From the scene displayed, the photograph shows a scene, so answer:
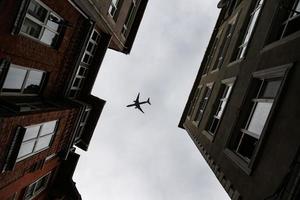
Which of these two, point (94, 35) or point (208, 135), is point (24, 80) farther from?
point (208, 135)

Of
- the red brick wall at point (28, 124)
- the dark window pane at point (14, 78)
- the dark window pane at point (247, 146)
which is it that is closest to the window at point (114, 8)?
the red brick wall at point (28, 124)

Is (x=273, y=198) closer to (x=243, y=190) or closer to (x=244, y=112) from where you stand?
(x=243, y=190)

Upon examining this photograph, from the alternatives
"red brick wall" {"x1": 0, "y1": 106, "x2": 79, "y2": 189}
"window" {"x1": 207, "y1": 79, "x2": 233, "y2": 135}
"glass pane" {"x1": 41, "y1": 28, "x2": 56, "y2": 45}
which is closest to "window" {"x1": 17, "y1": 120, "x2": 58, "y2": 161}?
"red brick wall" {"x1": 0, "y1": 106, "x2": 79, "y2": 189}

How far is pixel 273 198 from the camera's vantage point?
9.31m

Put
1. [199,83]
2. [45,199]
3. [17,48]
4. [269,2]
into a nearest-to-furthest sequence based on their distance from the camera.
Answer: [17,48] → [269,2] → [45,199] → [199,83]

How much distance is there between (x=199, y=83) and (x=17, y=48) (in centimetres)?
2304

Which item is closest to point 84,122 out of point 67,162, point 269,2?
point 67,162

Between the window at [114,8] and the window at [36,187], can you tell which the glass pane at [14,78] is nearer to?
the window at [36,187]

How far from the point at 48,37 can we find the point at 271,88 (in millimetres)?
9973

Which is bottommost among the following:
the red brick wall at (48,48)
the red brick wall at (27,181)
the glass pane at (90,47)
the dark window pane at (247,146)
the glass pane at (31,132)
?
the red brick wall at (27,181)

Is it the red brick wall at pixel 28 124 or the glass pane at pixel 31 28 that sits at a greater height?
the glass pane at pixel 31 28

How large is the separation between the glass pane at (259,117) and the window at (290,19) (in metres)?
2.86

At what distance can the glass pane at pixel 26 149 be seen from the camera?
1538cm

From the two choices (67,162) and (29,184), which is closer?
(29,184)
